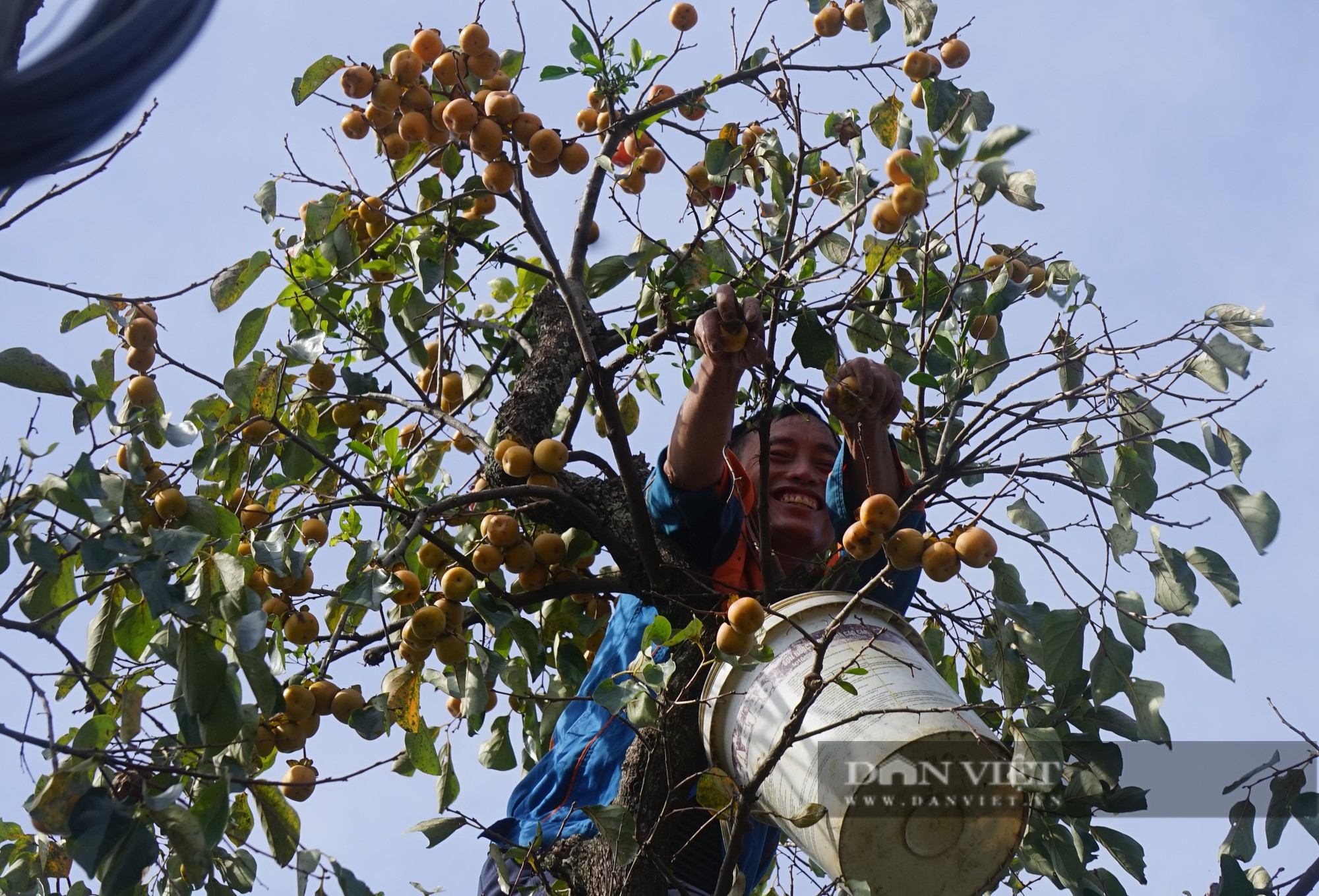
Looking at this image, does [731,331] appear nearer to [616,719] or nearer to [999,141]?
[999,141]

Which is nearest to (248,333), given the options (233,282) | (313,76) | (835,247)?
(233,282)

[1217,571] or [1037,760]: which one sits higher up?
[1217,571]

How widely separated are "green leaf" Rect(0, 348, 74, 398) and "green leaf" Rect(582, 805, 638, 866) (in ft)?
3.35

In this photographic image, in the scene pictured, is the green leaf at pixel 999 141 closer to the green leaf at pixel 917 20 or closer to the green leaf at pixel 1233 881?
the green leaf at pixel 917 20

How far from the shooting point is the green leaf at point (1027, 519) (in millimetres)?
2316

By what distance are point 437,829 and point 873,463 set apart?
988 millimetres

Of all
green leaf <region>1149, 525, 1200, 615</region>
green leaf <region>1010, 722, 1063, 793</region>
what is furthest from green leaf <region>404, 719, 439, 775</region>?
green leaf <region>1149, 525, 1200, 615</region>

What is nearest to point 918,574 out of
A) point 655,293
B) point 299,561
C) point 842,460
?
point 842,460

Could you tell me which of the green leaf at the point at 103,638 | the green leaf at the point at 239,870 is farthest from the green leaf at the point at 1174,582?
the green leaf at the point at 103,638

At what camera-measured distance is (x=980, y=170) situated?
1.97 meters

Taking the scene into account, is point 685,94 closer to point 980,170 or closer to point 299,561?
point 980,170

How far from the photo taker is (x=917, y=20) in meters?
2.70

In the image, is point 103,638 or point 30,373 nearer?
point 30,373

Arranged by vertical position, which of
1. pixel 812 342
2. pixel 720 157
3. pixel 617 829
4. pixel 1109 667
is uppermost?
pixel 720 157
